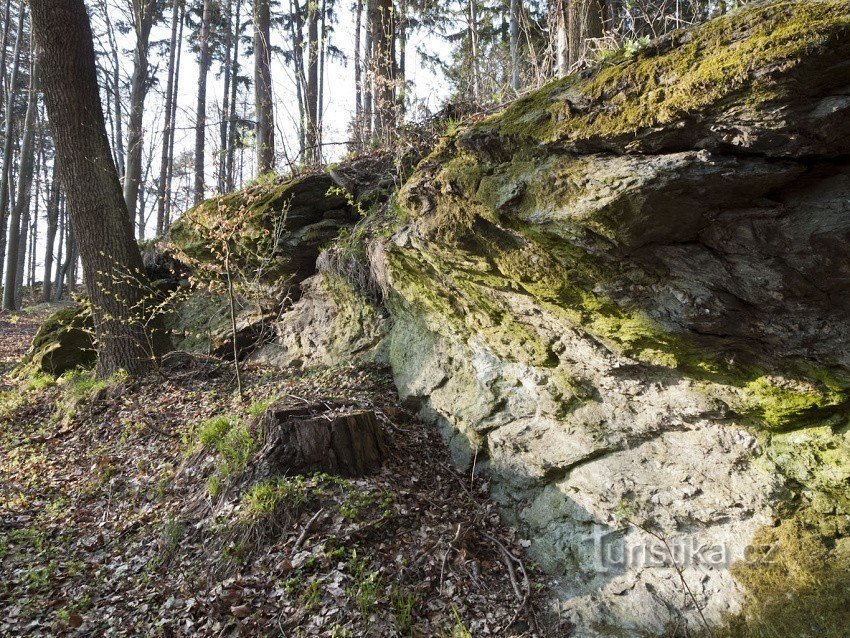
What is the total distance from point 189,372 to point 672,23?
336 inches

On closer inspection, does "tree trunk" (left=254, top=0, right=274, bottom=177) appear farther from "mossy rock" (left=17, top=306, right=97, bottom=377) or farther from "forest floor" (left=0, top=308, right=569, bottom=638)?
"forest floor" (left=0, top=308, right=569, bottom=638)

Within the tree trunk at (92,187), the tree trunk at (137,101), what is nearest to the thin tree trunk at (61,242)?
the tree trunk at (137,101)

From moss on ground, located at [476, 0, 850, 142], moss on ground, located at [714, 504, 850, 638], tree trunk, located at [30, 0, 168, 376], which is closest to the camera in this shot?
moss on ground, located at [476, 0, 850, 142]

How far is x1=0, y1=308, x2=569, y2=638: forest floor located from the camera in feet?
11.7

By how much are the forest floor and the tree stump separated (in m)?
0.15

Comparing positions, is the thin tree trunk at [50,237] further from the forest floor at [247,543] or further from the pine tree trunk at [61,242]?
the forest floor at [247,543]

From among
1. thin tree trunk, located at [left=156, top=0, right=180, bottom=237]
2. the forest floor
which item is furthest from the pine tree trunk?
the forest floor

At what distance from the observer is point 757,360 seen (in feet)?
11.8

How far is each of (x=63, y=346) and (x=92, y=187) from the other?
2.83 meters

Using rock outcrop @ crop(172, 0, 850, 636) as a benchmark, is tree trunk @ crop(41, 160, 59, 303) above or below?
above

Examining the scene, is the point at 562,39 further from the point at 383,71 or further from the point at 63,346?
the point at 63,346

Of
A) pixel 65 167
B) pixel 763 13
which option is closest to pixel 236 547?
pixel 763 13

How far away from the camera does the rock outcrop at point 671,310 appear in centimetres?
285

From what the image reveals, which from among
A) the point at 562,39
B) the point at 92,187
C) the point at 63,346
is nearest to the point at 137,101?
the point at 92,187
